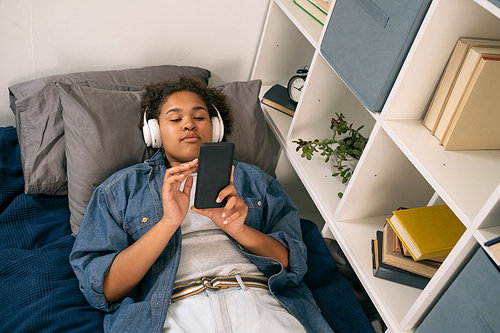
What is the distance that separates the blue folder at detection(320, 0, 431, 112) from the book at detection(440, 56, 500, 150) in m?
0.17

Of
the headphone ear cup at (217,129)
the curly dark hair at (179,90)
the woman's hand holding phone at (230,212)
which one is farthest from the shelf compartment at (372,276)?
the curly dark hair at (179,90)

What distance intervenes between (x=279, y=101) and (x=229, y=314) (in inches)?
41.8

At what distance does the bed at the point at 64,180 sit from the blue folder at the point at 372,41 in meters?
0.60

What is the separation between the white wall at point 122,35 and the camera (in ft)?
4.75

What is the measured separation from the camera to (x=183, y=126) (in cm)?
122

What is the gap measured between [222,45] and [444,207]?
124 centimetres

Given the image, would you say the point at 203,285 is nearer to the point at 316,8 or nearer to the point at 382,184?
the point at 382,184

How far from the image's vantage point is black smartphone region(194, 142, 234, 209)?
0.94m

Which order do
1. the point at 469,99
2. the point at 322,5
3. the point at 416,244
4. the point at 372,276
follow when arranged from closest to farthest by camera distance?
the point at 469,99
the point at 416,244
the point at 372,276
the point at 322,5

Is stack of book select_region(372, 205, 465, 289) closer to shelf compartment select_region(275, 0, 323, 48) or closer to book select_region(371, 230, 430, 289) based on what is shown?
book select_region(371, 230, 430, 289)

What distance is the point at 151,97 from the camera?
1.38 metres

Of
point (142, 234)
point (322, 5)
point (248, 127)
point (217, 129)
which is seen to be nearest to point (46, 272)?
point (142, 234)

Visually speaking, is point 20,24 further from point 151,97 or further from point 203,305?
point 203,305

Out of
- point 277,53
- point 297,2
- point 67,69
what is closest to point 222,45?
point 277,53
